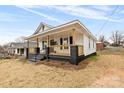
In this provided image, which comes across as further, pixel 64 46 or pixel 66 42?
pixel 66 42

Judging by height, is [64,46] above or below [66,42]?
below

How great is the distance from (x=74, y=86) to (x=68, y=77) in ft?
4.11

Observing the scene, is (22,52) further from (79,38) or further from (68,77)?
(68,77)

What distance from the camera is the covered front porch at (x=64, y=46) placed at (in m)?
9.18

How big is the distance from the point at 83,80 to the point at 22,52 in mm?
32294

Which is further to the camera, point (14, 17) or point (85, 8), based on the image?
point (14, 17)

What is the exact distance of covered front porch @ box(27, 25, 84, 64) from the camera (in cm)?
918

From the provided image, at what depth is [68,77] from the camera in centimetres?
672

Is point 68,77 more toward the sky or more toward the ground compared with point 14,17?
more toward the ground

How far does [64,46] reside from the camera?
36.7 feet
